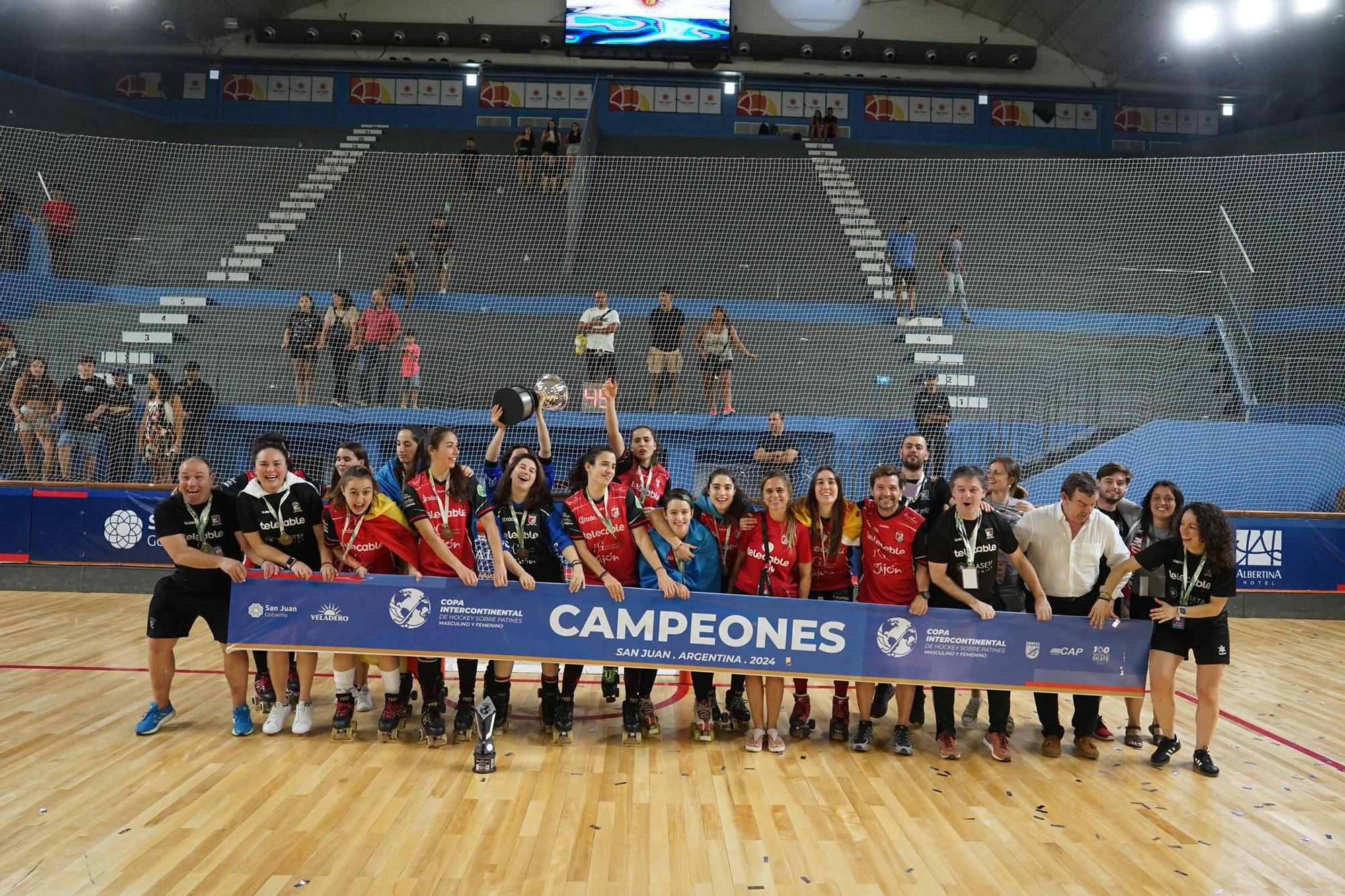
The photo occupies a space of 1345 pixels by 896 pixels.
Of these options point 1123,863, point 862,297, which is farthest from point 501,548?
point 862,297

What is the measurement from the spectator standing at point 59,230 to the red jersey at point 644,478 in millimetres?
12167

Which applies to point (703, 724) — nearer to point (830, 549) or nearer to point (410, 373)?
point (830, 549)

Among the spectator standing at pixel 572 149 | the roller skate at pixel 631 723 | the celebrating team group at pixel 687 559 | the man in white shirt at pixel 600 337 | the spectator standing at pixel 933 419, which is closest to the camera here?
the celebrating team group at pixel 687 559

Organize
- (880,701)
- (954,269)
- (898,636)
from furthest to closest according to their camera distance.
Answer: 1. (954,269)
2. (880,701)
3. (898,636)

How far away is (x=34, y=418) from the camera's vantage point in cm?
1133

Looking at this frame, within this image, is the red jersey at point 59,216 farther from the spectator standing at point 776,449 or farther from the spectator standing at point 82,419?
the spectator standing at point 776,449

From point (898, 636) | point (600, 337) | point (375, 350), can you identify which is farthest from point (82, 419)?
point (898, 636)

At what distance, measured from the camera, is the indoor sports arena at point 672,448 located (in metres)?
5.08

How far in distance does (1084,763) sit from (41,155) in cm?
1720

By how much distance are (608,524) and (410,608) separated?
1328mm

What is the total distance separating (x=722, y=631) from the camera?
19.4 feet

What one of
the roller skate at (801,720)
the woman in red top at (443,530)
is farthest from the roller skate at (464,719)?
the roller skate at (801,720)

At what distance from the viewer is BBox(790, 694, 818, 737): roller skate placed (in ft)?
20.5

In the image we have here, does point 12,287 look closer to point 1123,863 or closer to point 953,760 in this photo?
point 953,760
